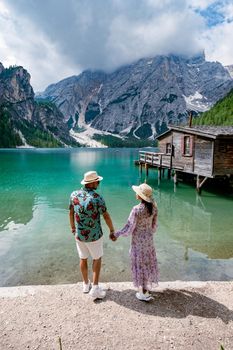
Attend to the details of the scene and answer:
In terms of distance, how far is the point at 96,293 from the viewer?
249 inches

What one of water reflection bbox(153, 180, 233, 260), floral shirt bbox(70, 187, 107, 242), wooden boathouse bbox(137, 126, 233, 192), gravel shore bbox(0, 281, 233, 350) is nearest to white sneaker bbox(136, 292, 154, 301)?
gravel shore bbox(0, 281, 233, 350)

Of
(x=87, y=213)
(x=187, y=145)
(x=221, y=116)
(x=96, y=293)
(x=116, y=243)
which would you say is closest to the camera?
(x=87, y=213)

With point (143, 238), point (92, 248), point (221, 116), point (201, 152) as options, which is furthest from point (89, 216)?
point (221, 116)

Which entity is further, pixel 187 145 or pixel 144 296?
pixel 187 145

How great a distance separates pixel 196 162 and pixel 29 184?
20015 millimetres

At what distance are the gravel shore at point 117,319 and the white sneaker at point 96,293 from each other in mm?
106

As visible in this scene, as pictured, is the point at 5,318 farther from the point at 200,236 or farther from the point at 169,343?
the point at 200,236

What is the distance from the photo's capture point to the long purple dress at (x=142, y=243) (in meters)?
6.15

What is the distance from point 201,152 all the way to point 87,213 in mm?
22969

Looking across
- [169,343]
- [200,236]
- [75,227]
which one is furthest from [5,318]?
[200,236]

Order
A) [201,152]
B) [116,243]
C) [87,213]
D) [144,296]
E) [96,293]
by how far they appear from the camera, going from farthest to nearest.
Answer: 1. [201,152]
2. [116,243]
3. [96,293]
4. [144,296]
5. [87,213]

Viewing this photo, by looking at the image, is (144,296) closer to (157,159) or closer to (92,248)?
(92,248)

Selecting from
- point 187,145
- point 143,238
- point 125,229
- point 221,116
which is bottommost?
point 143,238

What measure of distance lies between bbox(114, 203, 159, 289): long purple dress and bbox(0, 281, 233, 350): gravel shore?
0.53 m
